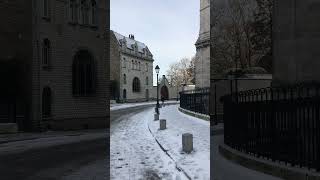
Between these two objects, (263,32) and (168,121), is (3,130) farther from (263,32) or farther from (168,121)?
(263,32)

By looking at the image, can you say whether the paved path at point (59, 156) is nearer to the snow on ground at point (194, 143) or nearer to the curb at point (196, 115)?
the snow on ground at point (194, 143)

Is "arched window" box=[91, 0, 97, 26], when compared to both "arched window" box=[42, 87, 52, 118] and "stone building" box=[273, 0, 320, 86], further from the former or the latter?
"stone building" box=[273, 0, 320, 86]

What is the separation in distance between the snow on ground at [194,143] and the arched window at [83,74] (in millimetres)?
3691

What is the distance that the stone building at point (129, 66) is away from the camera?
55.3 ft

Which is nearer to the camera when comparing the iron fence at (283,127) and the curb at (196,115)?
the iron fence at (283,127)

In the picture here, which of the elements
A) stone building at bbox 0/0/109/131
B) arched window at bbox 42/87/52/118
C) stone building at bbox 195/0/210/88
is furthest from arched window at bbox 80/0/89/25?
stone building at bbox 195/0/210/88

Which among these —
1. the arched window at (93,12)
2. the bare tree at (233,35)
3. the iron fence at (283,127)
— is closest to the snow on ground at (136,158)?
the iron fence at (283,127)

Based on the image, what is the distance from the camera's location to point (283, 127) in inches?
440

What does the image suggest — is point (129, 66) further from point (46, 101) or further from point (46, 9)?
point (46, 9)

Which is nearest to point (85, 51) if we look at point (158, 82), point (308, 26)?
point (158, 82)

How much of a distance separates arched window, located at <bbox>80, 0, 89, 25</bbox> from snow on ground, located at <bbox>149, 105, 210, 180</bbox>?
6779mm

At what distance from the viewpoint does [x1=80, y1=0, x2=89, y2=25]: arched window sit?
25.5 meters

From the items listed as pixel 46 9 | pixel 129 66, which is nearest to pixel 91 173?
pixel 129 66

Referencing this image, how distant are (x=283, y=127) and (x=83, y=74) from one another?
15.0m
